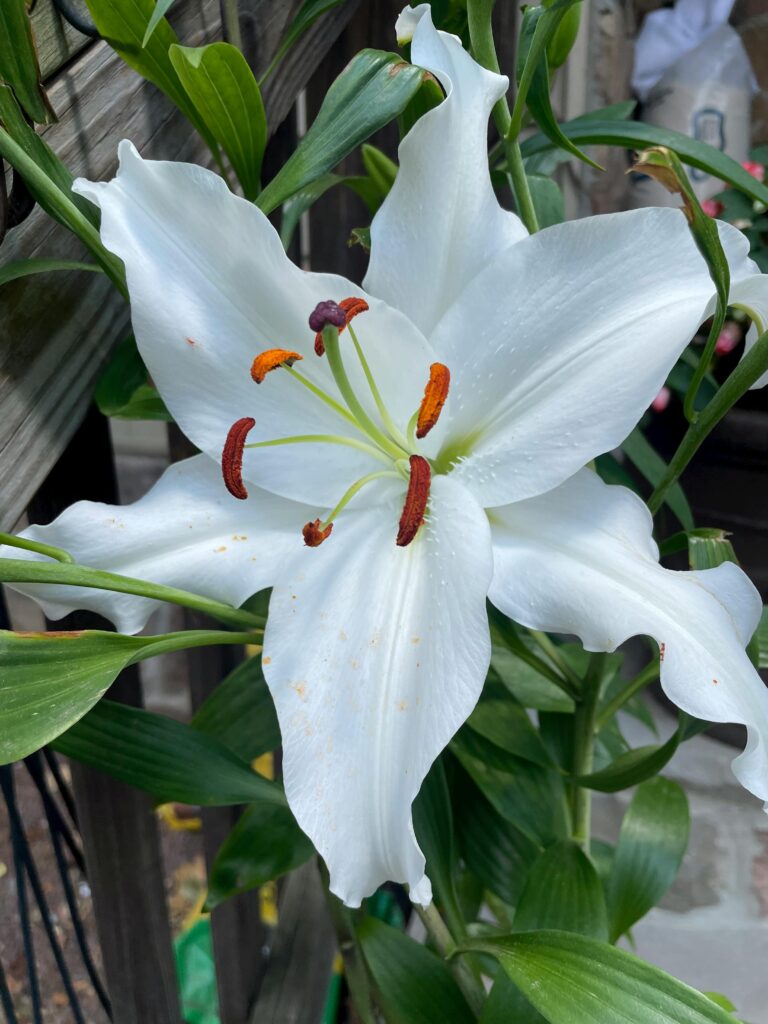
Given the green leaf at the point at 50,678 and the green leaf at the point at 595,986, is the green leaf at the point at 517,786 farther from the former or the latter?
the green leaf at the point at 50,678

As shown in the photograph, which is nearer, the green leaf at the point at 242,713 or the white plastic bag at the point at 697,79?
the green leaf at the point at 242,713

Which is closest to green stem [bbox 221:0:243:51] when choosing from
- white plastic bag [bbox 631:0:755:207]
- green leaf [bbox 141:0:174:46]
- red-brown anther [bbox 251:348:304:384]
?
green leaf [bbox 141:0:174:46]

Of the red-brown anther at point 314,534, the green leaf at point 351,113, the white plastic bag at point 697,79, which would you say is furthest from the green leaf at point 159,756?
the white plastic bag at point 697,79

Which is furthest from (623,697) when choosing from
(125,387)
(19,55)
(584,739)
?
(19,55)

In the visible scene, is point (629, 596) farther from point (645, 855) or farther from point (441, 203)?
point (645, 855)

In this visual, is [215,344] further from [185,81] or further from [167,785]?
[167,785]

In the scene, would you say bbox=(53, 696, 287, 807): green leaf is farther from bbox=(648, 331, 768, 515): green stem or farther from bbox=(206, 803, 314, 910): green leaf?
bbox=(648, 331, 768, 515): green stem

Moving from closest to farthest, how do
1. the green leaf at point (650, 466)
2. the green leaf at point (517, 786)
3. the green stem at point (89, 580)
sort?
the green stem at point (89, 580), the green leaf at point (517, 786), the green leaf at point (650, 466)
